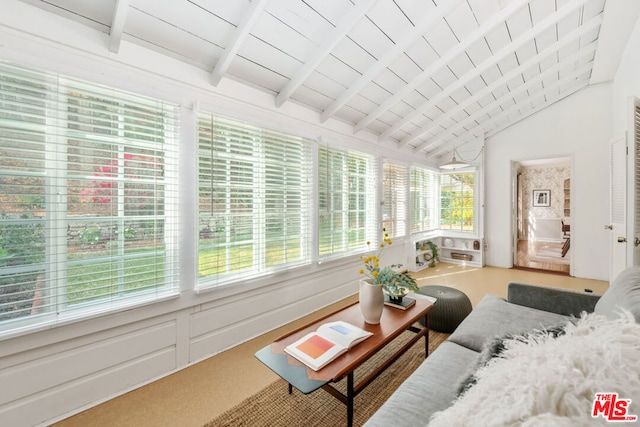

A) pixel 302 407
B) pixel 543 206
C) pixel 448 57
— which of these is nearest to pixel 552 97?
pixel 448 57

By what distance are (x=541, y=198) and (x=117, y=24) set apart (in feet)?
33.6

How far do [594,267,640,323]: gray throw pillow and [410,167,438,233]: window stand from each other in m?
3.48

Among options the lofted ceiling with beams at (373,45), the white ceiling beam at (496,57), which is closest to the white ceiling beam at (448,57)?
the lofted ceiling with beams at (373,45)

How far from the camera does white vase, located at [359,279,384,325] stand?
174 centimetres

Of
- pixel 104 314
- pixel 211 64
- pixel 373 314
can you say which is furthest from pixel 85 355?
pixel 211 64

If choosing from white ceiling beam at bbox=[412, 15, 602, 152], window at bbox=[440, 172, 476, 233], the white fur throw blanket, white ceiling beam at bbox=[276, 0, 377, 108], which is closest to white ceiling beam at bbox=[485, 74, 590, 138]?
white ceiling beam at bbox=[412, 15, 602, 152]

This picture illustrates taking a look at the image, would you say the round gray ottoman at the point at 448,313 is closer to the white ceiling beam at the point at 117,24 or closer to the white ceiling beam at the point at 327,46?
the white ceiling beam at the point at 327,46

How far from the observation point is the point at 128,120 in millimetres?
1781

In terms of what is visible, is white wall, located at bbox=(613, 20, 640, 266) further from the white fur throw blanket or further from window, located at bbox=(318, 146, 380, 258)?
window, located at bbox=(318, 146, 380, 258)

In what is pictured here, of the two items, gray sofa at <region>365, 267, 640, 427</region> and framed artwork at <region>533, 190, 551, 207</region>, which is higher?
framed artwork at <region>533, 190, 551, 207</region>

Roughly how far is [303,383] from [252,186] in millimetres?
1684

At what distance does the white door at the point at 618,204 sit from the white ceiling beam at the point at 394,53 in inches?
81.3

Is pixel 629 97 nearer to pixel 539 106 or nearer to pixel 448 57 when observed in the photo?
pixel 448 57

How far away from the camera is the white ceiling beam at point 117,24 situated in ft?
4.87
